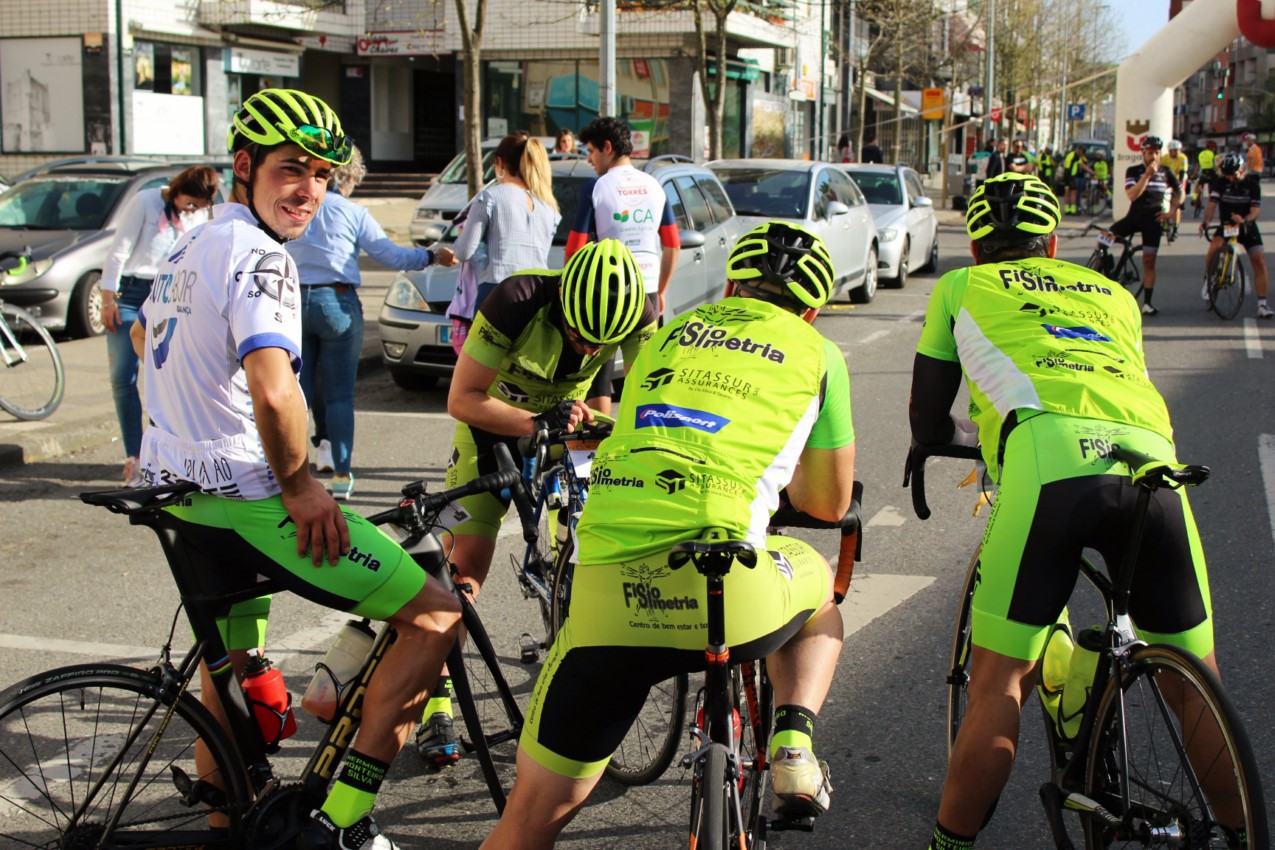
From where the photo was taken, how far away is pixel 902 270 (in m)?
18.1

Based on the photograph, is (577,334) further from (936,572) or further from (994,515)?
(936,572)

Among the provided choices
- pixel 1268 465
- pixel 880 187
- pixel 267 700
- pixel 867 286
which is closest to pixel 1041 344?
pixel 267 700

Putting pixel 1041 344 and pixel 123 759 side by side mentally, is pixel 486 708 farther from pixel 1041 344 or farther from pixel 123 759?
pixel 1041 344

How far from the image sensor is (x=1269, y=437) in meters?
8.77

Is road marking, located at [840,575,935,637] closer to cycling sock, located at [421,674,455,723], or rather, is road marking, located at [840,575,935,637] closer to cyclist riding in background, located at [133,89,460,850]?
cycling sock, located at [421,674,455,723]

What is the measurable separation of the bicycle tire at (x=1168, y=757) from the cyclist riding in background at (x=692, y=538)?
26.0 inches

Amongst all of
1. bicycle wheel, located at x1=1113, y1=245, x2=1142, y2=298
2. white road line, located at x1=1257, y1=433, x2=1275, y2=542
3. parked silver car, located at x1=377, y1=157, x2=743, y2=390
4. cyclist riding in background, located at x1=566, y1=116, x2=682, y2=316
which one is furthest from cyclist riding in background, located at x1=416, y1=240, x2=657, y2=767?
bicycle wheel, located at x1=1113, y1=245, x2=1142, y2=298

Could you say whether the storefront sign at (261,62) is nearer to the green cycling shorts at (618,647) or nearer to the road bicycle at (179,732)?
the road bicycle at (179,732)

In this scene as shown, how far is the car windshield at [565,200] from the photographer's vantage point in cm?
1078

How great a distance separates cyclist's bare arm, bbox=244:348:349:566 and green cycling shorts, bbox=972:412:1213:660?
1527mm

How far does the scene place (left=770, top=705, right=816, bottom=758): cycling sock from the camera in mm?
2879

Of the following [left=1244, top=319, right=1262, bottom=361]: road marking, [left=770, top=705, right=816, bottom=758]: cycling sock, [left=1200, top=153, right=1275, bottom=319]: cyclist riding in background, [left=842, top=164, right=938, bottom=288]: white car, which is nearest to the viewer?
[left=770, top=705, right=816, bottom=758]: cycling sock

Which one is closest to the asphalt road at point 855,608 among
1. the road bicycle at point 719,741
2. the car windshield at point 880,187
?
the road bicycle at point 719,741

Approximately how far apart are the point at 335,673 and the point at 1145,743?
1.95 meters
